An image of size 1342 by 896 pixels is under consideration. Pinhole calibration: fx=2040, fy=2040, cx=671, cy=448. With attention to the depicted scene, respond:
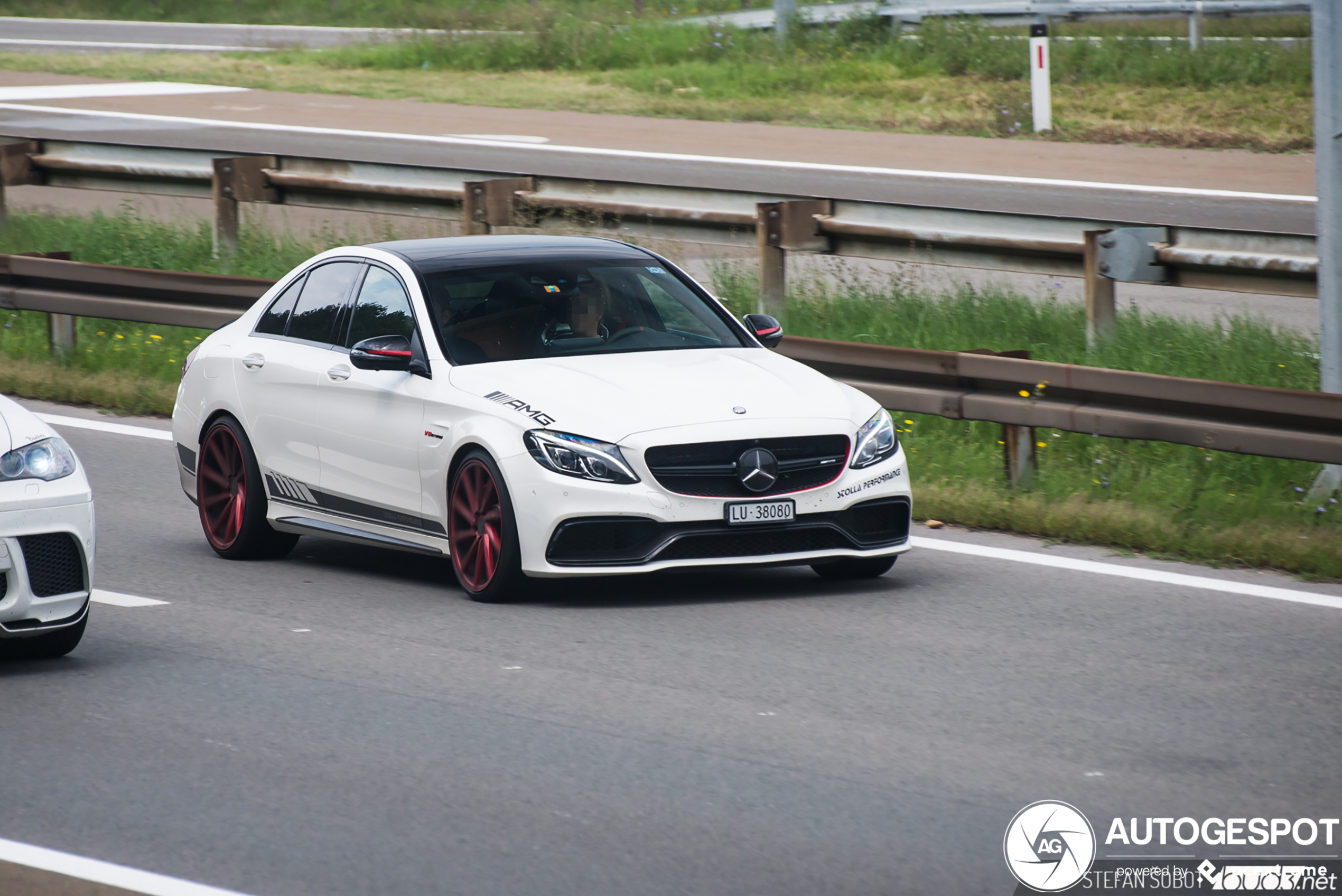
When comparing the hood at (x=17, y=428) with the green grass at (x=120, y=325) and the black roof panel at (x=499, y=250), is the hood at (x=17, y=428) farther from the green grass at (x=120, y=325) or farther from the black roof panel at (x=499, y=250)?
the green grass at (x=120, y=325)

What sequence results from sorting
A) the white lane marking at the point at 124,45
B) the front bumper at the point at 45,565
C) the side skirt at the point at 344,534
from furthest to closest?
1. the white lane marking at the point at 124,45
2. the side skirt at the point at 344,534
3. the front bumper at the point at 45,565

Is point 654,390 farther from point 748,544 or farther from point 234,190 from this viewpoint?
point 234,190

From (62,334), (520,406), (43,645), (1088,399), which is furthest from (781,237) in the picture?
(43,645)

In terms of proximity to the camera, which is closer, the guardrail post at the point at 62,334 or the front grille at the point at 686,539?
the front grille at the point at 686,539

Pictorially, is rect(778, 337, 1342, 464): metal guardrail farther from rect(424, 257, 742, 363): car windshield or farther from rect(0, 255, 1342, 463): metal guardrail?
rect(424, 257, 742, 363): car windshield

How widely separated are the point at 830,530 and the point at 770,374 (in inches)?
33.6

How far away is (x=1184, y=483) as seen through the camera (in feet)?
33.8

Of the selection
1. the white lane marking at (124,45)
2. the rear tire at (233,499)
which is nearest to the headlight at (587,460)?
the rear tire at (233,499)

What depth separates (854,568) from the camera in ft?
29.7

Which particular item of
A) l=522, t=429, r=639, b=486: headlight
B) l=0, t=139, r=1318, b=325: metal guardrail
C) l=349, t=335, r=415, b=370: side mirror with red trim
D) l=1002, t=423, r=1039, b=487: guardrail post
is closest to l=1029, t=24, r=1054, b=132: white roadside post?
l=0, t=139, r=1318, b=325: metal guardrail

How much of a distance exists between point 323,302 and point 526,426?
202 centimetres

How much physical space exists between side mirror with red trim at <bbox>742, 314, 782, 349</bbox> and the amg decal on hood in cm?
145

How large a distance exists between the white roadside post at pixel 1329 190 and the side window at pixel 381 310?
434 centimetres

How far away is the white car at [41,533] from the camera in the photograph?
721cm
